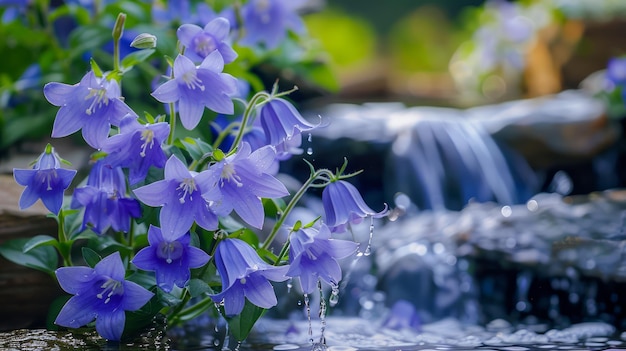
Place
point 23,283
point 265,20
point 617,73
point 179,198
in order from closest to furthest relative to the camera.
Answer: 1. point 179,198
2. point 23,283
3. point 265,20
4. point 617,73

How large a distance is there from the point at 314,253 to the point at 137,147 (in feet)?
1.18

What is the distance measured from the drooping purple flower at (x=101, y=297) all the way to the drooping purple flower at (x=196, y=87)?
29 centimetres

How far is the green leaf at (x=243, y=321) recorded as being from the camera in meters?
1.37

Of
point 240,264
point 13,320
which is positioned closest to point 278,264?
point 240,264

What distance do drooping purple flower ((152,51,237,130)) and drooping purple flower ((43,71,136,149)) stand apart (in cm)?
8

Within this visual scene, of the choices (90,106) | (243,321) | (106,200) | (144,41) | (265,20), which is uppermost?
(265,20)

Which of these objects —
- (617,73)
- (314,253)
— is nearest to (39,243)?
(314,253)

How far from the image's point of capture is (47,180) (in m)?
1.36

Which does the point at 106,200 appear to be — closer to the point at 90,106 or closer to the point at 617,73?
the point at 90,106

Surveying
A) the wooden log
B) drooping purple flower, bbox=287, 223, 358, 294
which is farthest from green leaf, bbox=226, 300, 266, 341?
the wooden log

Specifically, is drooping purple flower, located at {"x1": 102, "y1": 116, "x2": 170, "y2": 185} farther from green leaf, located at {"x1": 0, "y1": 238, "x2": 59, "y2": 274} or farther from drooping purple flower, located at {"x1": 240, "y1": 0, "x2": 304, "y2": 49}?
drooping purple flower, located at {"x1": 240, "y1": 0, "x2": 304, "y2": 49}

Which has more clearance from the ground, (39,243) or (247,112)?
(247,112)

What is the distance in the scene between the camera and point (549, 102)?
341 cm

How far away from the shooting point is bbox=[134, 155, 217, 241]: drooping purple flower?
4.00 feet
